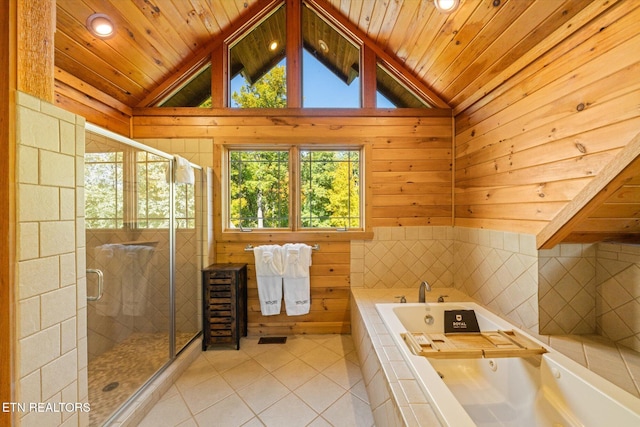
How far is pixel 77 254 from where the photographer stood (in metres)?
1.10

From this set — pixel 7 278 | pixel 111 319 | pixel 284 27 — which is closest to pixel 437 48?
pixel 284 27

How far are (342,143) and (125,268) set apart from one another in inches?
84.3

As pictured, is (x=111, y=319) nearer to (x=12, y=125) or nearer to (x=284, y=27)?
(x=12, y=125)

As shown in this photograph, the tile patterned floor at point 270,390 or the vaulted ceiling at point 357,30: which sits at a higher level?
the vaulted ceiling at point 357,30

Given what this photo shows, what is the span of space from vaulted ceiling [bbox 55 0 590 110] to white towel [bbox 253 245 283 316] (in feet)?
6.33

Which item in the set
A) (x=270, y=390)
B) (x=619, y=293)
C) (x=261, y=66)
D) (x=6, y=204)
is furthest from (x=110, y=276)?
(x=619, y=293)

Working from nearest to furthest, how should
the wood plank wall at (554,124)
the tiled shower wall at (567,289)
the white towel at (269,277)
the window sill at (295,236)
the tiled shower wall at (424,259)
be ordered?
the wood plank wall at (554,124) < the tiled shower wall at (567,289) < the tiled shower wall at (424,259) < the white towel at (269,277) < the window sill at (295,236)

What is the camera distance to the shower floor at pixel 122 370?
56.6 inches

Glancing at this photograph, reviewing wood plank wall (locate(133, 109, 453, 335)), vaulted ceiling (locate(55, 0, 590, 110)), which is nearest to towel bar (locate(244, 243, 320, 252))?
wood plank wall (locate(133, 109, 453, 335))

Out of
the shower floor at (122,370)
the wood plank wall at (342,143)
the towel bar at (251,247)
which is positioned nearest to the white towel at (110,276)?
the shower floor at (122,370)

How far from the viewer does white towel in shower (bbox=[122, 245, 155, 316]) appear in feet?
6.08

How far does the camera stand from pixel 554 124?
59.8 inches

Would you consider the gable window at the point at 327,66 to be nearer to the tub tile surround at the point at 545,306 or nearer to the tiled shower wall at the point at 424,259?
the tiled shower wall at the point at 424,259

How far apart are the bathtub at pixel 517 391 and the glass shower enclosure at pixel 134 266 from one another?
1718 millimetres
